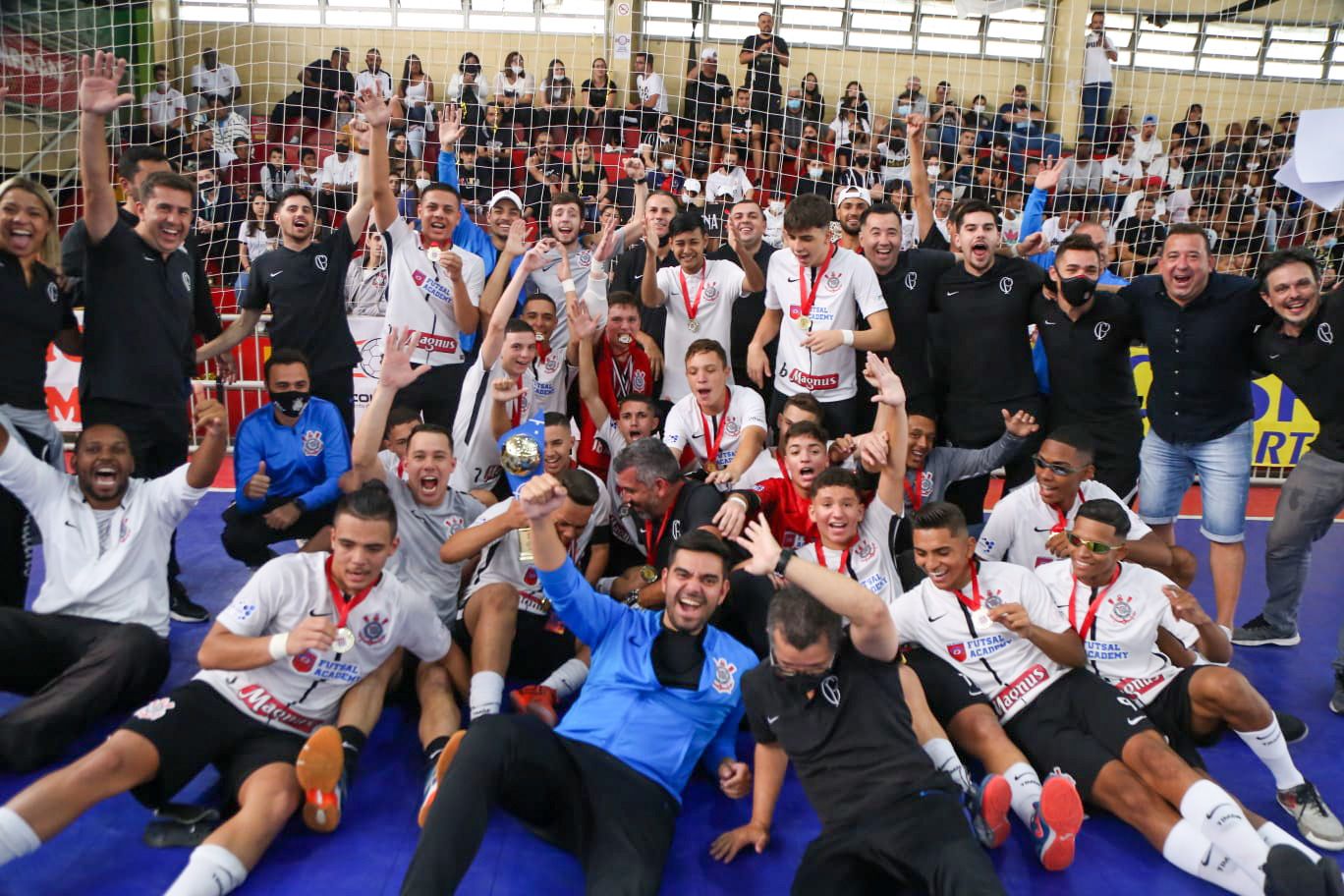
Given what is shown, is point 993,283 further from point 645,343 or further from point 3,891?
point 3,891

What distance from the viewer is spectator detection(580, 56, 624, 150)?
38.8 feet

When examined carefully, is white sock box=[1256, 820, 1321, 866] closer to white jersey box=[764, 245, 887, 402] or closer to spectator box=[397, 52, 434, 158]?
white jersey box=[764, 245, 887, 402]

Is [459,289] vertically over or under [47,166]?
under

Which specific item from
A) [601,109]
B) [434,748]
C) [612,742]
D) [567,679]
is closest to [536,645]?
[567,679]

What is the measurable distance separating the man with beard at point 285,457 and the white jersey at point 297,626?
5.12ft

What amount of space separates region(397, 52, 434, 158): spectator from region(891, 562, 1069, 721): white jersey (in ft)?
32.2

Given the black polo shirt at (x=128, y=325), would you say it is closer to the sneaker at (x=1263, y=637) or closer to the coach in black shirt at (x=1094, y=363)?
the coach in black shirt at (x=1094, y=363)

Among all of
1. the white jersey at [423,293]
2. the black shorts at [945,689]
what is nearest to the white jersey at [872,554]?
the black shorts at [945,689]

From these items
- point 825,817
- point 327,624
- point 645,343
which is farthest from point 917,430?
point 327,624

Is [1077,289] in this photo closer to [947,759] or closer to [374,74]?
[947,759]

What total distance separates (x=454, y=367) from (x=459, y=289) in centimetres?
58

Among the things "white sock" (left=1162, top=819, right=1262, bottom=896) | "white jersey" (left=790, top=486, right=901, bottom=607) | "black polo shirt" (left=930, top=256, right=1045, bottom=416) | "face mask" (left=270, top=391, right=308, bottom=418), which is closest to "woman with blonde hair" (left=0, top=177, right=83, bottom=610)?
"face mask" (left=270, top=391, right=308, bottom=418)

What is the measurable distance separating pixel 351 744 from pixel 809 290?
3.48 metres

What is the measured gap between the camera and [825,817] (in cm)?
318
